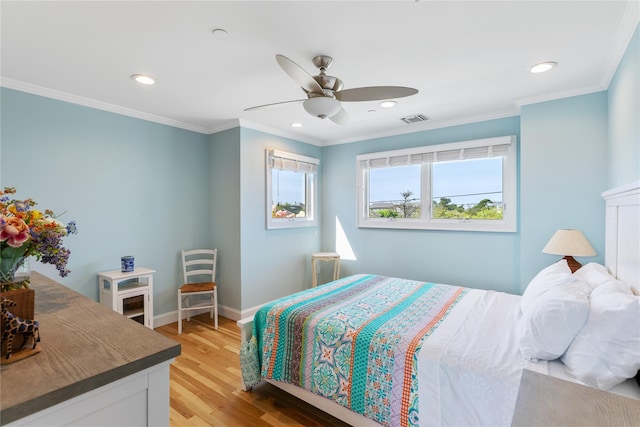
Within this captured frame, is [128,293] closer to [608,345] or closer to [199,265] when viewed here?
[199,265]

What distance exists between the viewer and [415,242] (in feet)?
13.2

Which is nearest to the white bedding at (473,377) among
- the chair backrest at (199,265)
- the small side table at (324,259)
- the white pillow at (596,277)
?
the white pillow at (596,277)

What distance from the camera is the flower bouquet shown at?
3.12 feet

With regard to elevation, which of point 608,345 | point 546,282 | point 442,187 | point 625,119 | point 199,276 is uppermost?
point 625,119

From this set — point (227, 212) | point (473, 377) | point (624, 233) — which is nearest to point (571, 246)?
point (624, 233)

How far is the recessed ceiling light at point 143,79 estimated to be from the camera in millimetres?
2500

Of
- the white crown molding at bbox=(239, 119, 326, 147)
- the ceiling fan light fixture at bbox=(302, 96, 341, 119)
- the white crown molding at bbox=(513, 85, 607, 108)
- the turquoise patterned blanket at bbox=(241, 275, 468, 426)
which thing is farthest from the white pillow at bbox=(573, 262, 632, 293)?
the white crown molding at bbox=(239, 119, 326, 147)

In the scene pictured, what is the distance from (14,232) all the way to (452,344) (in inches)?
77.5

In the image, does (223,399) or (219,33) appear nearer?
(219,33)

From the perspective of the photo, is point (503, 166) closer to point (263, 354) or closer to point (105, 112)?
point (263, 354)

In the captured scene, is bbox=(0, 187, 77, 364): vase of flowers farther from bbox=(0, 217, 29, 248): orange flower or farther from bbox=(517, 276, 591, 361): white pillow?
bbox=(517, 276, 591, 361): white pillow

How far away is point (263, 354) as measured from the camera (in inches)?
87.4

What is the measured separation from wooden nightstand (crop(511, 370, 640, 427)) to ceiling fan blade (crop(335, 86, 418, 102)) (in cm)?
168

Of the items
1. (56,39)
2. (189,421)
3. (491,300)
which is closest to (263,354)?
(189,421)
